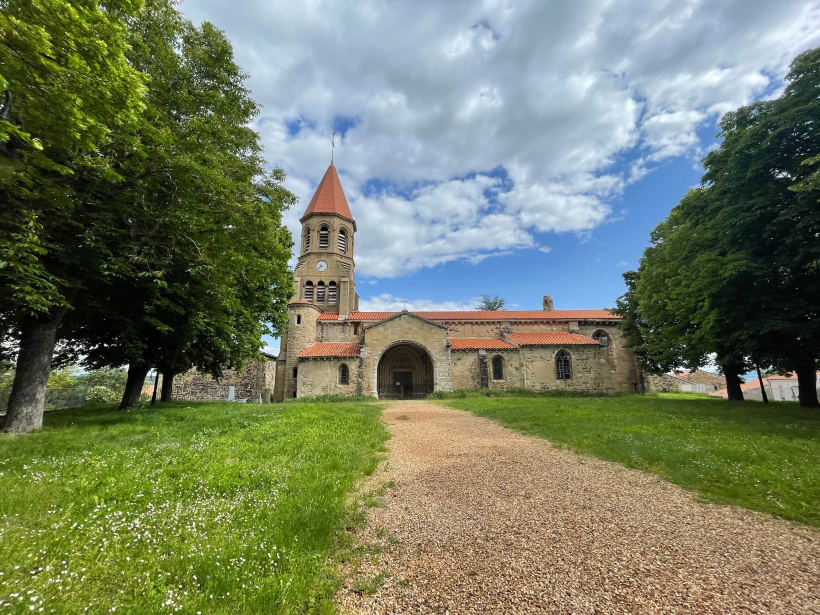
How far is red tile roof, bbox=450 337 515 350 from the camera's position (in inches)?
1086

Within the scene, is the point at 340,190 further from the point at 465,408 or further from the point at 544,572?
the point at 544,572

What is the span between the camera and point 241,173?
10.7 m

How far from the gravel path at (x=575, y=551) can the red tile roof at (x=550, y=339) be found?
23.0 meters

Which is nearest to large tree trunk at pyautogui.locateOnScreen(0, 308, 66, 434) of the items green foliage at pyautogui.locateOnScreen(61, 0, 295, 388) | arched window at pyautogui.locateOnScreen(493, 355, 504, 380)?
green foliage at pyautogui.locateOnScreen(61, 0, 295, 388)

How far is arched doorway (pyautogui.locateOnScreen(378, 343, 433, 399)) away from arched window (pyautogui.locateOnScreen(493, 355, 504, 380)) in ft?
18.5

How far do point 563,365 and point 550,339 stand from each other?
7.81 ft

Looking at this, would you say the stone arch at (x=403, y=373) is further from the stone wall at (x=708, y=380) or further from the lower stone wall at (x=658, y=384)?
the stone wall at (x=708, y=380)

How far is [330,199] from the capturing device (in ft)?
111

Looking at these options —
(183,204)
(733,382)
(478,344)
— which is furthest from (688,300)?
(183,204)

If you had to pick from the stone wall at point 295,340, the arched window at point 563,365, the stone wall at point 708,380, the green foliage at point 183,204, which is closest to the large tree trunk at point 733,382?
the arched window at point 563,365

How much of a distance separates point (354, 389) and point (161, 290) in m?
16.8

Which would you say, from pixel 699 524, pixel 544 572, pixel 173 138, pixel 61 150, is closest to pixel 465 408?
pixel 699 524

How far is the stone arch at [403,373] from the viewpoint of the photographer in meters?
30.0

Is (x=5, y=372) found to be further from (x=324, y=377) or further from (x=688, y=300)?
(x=688, y=300)
